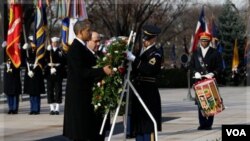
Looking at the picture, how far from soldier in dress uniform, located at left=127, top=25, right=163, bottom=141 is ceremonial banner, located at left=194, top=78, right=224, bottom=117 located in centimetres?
334

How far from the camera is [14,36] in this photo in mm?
18469

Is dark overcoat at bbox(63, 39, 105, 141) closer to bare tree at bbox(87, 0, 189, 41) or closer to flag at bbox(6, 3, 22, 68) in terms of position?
flag at bbox(6, 3, 22, 68)

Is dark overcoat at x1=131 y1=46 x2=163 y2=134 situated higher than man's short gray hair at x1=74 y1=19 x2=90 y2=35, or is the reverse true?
man's short gray hair at x1=74 y1=19 x2=90 y2=35

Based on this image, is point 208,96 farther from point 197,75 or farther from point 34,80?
point 34,80

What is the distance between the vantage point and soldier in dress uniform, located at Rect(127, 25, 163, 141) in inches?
382

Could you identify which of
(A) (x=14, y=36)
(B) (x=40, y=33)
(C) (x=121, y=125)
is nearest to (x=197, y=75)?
(C) (x=121, y=125)

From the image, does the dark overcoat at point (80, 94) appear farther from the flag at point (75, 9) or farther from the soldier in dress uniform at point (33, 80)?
the flag at point (75, 9)

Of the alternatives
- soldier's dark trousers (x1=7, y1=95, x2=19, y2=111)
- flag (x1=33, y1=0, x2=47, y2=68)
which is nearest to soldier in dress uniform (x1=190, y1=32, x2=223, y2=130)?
flag (x1=33, y1=0, x2=47, y2=68)

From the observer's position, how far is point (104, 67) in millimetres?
8148

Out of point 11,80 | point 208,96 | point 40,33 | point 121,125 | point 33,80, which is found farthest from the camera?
point 40,33

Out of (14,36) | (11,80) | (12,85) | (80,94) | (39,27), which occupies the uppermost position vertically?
(39,27)

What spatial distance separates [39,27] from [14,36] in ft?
3.75

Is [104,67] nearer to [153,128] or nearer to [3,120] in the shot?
[153,128]

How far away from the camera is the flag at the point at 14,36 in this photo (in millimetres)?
18141
